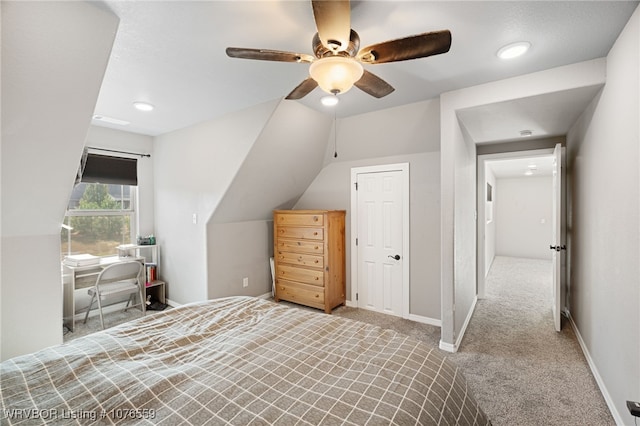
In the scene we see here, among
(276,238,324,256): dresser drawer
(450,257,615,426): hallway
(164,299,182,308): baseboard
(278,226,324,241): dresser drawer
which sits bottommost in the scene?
(450,257,615,426): hallway

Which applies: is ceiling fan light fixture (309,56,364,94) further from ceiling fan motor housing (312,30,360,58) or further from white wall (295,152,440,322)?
white wall (295,152,440,322)

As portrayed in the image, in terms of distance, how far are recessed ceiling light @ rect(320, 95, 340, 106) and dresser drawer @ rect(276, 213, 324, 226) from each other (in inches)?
53.9

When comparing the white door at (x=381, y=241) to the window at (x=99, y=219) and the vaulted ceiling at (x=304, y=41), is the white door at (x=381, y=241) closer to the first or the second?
the vaulted ceiling at (x=304, y=41)

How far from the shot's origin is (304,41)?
174cm

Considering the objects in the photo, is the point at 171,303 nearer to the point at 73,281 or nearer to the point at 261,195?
the point at 73,281

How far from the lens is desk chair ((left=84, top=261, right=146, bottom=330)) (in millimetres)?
3104

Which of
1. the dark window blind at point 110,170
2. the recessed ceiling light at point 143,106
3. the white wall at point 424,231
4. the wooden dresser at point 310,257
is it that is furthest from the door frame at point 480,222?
the dark window blind at point 110,170

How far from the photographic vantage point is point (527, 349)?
8.95 ft

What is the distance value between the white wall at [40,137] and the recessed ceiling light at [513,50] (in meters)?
2.31

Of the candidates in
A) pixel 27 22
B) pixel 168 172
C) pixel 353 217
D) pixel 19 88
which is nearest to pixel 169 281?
pixel 168 172

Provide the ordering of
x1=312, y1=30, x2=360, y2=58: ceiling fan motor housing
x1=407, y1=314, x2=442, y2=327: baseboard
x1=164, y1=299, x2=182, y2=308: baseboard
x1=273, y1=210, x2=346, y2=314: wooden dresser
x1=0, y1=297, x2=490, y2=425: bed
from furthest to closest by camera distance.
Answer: x1=164, y1=299, x2=182, y2=308: baseboard < x1=273, y1=210, x2=346, y2=314: wooden dresser < x1=407, y1=314, x2=442, y2=327: baseboard < x1=312, y1=30, x2=360, y2=58: ceiling fan motor housing < x1=0, y1=297, x2=490, y2=425: bed

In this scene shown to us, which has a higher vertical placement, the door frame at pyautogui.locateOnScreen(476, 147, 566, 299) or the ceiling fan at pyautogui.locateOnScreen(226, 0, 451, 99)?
the ceiling fan at pyautogui.locateOnScreen(226, 0, 451, 99)

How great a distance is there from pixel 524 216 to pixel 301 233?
6709 millimetres

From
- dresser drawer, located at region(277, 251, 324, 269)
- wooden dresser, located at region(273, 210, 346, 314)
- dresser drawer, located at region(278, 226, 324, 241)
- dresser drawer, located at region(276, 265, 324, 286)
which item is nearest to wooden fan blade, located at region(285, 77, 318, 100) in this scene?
wooden dresser, located at region(273, 210, 346, 314)
